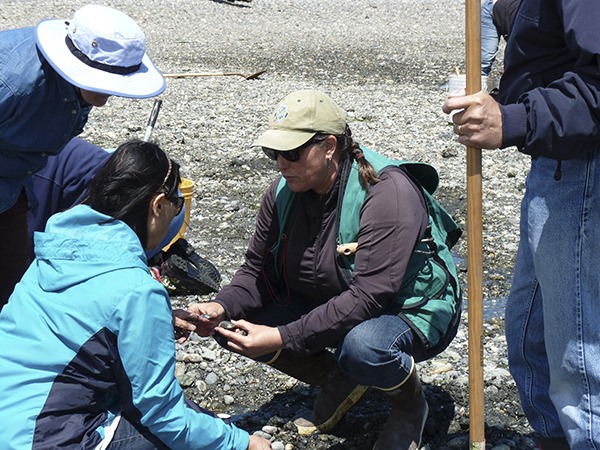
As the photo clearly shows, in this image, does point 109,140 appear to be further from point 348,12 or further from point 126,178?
point 348,12

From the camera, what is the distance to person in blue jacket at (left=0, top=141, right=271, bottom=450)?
3.05 metres

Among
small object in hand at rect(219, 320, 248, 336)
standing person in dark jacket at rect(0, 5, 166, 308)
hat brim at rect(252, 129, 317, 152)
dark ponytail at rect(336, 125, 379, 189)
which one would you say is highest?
standing person in dark jacket at rect(0, 5, 166, 308)

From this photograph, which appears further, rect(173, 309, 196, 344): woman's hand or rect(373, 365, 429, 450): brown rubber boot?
rect(373, 365, 429, 450): brown rubber boot

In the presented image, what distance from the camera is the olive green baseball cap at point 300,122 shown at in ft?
13.0

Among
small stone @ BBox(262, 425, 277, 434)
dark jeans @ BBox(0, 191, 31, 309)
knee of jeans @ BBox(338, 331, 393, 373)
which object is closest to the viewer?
knee of jeans @ BBox(338, 331, 393, 373)

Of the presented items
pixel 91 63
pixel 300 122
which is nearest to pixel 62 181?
pixel 91 63

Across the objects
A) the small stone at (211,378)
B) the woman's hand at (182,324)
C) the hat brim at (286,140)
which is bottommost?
the small stone at (211,378)

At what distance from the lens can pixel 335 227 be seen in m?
4.12

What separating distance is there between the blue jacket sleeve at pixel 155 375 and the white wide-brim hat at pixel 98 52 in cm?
119

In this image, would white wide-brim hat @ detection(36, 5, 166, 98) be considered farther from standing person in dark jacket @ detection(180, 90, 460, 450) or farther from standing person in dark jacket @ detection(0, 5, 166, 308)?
standing person in dark jacket @ detection(180, 90, 460, 450)

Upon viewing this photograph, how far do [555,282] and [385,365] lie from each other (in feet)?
3.40

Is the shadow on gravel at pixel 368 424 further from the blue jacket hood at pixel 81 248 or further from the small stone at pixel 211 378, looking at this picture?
the blue jacket hood at pixel 81 248

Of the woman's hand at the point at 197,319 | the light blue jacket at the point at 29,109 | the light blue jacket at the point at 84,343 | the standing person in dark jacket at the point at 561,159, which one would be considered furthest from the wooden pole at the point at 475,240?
the light blue jacket at the point at 29,109

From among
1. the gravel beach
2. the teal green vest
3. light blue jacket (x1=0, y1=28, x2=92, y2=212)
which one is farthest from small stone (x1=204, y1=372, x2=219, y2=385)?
light blue jacket (x1=0, y1=28, x2=92, y2=212)
